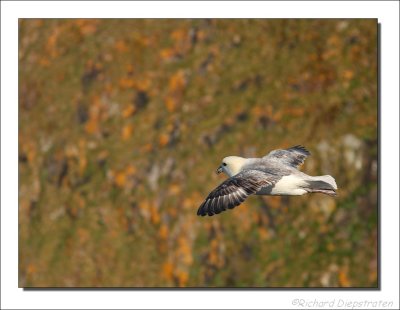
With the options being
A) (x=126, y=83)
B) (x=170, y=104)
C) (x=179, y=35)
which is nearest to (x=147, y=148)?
(x=170, y=104)

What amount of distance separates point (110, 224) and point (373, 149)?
269 inches

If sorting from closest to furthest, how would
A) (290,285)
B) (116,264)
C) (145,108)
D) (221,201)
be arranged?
(221,201)
(290,285)
(116,264)
(145,108)

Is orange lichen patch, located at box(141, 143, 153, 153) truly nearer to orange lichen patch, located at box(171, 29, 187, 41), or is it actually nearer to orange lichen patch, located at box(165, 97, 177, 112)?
orange lichen patch, located at box(165, 97, 177, 112)

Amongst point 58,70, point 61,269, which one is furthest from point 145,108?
point 61,269

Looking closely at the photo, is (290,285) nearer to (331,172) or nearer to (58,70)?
(331,172)

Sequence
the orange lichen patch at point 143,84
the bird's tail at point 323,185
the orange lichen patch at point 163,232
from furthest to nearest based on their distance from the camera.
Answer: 1. the orange lichen patch at point 143,84
2. the orange lichen patch at point 163,232
3. the bird's tail at point 323,185

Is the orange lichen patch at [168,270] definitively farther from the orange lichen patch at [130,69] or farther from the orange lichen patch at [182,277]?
the orange lichen patch at [130,69]

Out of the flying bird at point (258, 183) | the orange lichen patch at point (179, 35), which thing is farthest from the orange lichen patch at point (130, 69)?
the flying bird at point (258, 183)

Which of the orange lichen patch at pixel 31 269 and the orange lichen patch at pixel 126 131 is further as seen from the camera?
the orange lichen patch at pixel 126 131

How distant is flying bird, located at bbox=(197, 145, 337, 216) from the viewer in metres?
12.5

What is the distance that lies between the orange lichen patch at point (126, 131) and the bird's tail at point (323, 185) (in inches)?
386

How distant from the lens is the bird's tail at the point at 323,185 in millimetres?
13164

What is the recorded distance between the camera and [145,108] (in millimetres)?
22625

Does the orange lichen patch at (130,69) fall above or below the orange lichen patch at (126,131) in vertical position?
above
